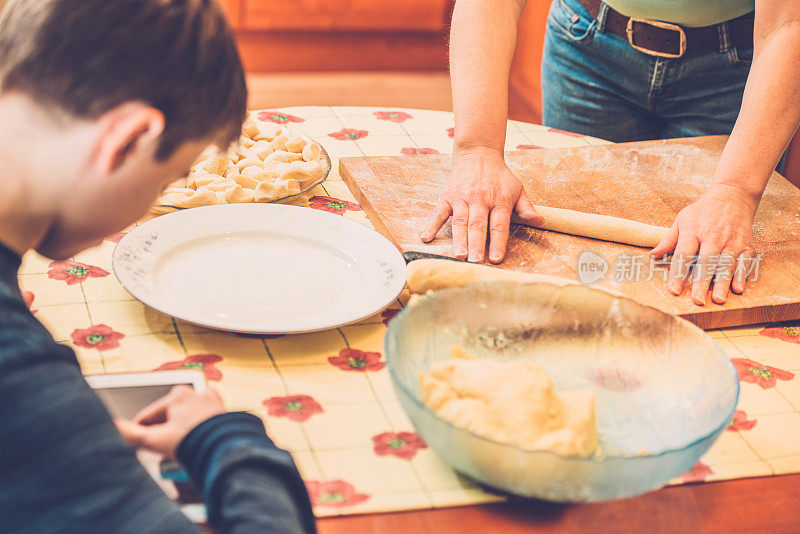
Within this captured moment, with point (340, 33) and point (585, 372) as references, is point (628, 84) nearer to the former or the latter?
point (585, 372)

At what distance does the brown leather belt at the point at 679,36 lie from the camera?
155cm

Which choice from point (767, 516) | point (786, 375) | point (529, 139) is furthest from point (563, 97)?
point (767, 516)

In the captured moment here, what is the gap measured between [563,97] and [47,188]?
136 cm

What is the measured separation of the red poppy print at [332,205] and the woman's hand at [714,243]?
478mm

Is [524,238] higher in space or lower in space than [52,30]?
lower

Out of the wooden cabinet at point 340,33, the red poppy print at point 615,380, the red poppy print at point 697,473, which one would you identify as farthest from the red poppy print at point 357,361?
the wooden cabinet at point 340,33

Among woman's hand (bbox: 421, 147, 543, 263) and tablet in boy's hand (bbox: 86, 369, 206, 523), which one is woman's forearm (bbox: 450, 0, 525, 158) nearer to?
woman's hand (bbox: 421, 147, 543, 263)

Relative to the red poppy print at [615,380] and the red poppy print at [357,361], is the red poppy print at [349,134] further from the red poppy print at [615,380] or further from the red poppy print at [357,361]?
the red poppy print at [615,380]

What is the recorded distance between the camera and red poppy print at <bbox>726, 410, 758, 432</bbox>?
0.89m

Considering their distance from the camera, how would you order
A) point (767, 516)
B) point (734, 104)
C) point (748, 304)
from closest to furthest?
point (767, 516) < point (748, 304) < point (734, 104)

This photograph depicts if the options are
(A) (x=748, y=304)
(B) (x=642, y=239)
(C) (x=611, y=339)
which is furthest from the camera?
(B) (x=642, y=239)

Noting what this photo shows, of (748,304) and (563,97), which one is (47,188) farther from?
(563,97)

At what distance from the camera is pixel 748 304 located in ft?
3.59

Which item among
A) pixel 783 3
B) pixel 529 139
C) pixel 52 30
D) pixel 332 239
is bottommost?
pixel 529 139
